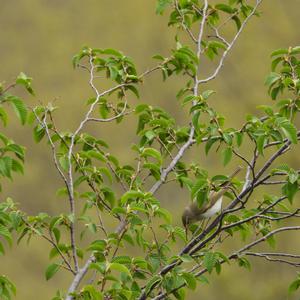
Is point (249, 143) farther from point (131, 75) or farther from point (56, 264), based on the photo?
point (56, 264)

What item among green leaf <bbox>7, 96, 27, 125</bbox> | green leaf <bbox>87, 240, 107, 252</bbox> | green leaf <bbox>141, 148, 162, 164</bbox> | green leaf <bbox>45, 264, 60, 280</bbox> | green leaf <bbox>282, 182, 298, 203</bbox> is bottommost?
green leaf <bbox>45, 264, 60, 280</bbox>

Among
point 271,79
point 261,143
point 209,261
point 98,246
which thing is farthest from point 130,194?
point 271,79

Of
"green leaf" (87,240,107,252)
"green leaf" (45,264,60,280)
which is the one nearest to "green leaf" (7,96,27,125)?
"green leaf" (87,240,107,252)

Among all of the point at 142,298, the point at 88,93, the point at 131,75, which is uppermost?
the point at 88,93

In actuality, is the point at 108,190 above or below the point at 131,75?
below

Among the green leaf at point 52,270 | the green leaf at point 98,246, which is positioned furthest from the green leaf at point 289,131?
the green leaf at point 52,270

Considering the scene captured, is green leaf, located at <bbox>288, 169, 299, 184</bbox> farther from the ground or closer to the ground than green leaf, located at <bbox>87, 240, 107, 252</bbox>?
farther from the ground

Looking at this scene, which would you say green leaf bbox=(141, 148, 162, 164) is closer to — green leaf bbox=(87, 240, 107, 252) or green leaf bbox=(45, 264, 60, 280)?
green leaf bbox=(87, 240, 107, 252)

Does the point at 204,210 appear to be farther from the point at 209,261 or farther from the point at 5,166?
the point at 5,166

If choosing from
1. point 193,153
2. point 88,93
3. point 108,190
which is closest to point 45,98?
point 88,93

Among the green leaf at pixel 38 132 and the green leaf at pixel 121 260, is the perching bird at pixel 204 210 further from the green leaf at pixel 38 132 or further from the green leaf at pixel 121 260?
the green leaf at pixel 38 132

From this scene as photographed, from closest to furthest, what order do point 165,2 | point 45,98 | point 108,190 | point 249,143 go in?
point 108,190 < point 165,2 < point 249,143 < point 45,98

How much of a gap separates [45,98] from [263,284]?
6.58ft

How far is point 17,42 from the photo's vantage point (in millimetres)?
5047
